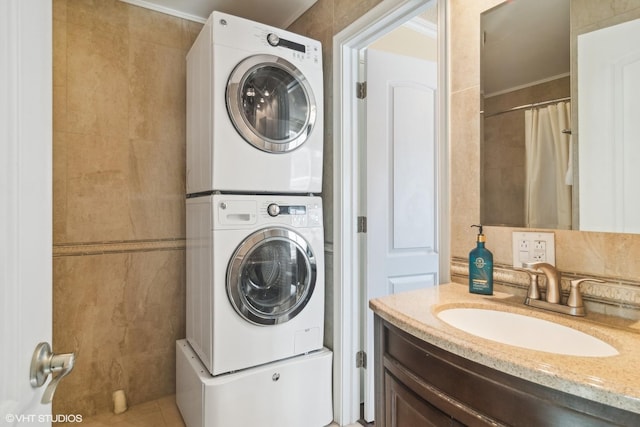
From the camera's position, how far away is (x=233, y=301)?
1.57m

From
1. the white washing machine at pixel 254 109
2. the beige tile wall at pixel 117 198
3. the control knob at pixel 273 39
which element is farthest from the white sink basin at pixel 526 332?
the beige tile wall at pixel 117 198

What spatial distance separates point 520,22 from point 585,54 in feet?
0.89

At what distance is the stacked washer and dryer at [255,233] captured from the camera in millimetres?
1571

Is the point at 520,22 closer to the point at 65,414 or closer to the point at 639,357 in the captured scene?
the point at 639,357

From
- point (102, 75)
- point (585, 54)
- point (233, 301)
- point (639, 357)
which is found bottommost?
point (233, 301)

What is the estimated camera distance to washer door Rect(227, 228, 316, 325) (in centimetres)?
160

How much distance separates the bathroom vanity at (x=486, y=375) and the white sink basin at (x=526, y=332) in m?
0.02

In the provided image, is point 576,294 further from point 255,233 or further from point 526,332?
point 255,233

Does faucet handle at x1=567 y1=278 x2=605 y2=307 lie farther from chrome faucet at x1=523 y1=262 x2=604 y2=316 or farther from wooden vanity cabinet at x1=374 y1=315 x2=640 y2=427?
wooden vanity cabinet at x1=374 y1=315 x2=640 y2=427

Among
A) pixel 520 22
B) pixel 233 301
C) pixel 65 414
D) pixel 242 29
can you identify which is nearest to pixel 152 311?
pixel 65 414
